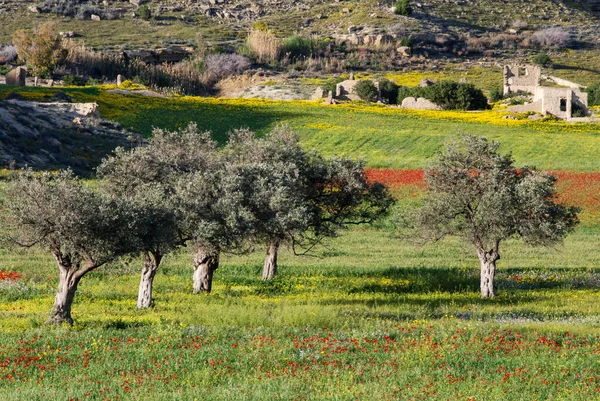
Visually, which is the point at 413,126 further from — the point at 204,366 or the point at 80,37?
the point at 80,37

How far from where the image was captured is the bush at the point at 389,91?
440 ft

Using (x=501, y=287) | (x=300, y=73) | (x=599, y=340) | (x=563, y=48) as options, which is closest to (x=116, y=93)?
(x=300, y=73)

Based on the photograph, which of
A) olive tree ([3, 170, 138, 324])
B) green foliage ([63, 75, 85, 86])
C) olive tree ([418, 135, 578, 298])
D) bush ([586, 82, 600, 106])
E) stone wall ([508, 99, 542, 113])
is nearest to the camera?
olive tree ([3, 170, 138, 324])

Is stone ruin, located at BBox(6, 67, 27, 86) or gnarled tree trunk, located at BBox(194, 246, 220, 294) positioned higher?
stone ruin, located at BBox(6, 67, 27, 86)

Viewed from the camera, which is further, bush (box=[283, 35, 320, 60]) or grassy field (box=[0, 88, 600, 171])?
bush (box=[283, 35, 320, 60])

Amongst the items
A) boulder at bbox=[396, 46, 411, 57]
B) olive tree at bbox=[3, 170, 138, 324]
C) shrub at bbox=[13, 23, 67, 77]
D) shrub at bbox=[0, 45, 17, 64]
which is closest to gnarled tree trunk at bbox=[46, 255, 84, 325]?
olive tree at bbox=[3, 170, 138, 324]

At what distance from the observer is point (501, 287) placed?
38.3 m

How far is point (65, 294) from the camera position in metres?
26.8

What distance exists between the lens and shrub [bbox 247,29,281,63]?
17525 centimetres

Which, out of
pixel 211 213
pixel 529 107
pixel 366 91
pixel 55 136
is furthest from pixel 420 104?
pixel 211 213

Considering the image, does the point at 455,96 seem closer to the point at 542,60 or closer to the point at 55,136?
the point at 542,60

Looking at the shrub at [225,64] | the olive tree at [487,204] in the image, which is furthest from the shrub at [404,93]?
the olive tree at [487,204]

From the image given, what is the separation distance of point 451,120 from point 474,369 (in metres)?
83.1

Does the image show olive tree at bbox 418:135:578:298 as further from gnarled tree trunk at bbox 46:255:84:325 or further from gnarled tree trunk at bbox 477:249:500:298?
gnarled tree trunk at bbox 46:255:84:325
